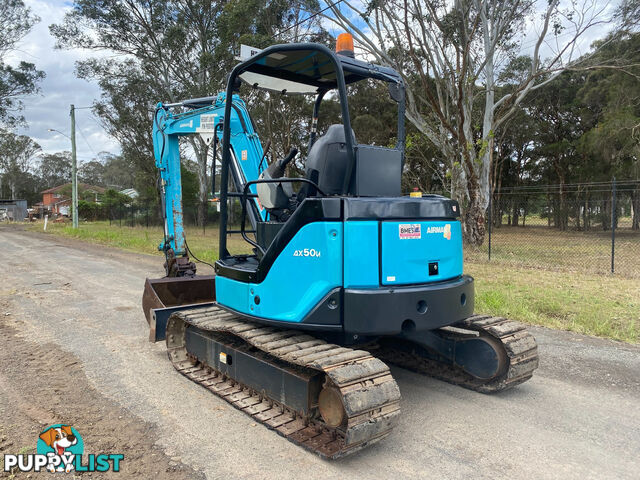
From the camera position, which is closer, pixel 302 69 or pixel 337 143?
pixel 337 143

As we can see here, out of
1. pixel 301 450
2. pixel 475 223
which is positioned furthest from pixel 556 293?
pixel 475 223

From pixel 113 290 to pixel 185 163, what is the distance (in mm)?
40178

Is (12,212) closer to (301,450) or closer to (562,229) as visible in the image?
(562,229)

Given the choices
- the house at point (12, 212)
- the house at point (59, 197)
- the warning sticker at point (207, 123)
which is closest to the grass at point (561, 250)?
the warning sticker at point (207, 123)

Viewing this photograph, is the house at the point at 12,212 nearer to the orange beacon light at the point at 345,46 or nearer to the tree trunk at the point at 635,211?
the tree trunk at the point at 635,211

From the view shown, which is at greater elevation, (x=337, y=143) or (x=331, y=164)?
(x=337, y=143)

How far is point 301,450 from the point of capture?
355 centimetres

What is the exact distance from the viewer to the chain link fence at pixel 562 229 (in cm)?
1565

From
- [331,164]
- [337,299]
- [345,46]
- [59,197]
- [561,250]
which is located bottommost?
[561,250]

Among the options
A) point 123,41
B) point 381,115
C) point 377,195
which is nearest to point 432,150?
point 381,115

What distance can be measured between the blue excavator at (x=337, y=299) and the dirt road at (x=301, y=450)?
20 cm

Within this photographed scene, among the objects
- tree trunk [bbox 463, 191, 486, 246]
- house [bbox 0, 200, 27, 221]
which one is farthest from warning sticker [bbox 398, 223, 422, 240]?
house [bbox 0, 200, 27, 221]

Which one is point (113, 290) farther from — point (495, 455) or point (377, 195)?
point (495, 455)

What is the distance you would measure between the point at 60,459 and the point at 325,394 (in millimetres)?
1890
